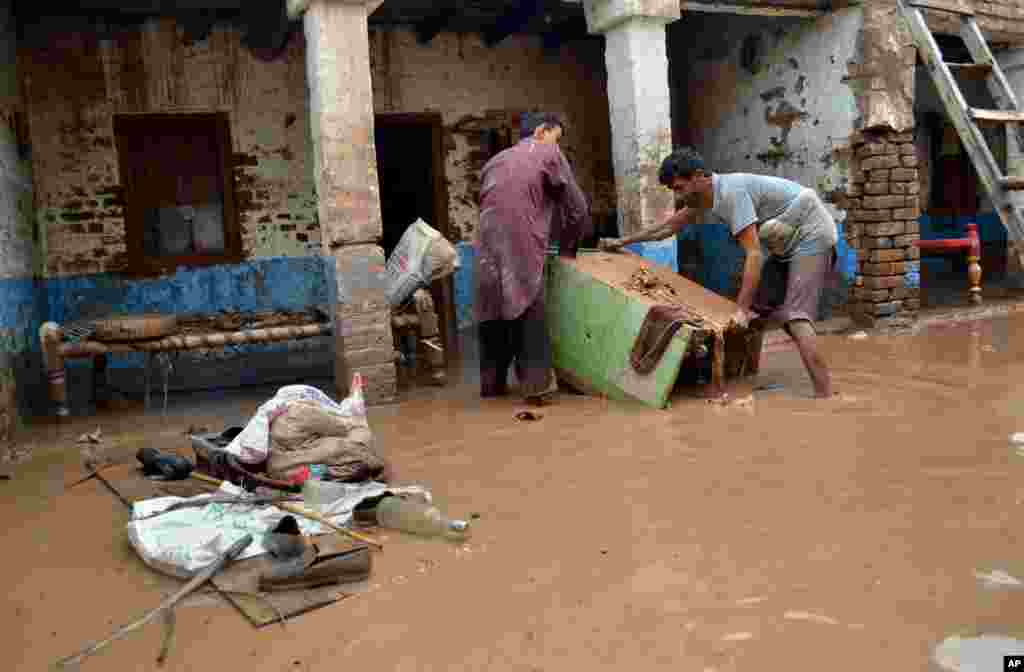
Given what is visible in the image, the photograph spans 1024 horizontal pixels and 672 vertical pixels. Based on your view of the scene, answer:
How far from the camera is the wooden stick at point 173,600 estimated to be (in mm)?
2248

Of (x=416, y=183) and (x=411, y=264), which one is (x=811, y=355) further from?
(x=416, y=183)

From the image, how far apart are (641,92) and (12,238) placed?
467 centimetres

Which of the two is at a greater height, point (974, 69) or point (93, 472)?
point (974, 69)

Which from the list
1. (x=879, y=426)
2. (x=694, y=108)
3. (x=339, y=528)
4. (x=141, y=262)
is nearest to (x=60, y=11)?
(x=141, y=262)

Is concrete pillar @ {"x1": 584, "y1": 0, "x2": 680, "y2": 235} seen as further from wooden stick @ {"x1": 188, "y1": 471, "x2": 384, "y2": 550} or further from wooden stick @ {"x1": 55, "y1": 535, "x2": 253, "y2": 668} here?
wooden stick @ {"x1": 55, "y1": 535, "x2": 253, "y2": 668}

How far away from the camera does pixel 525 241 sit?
17.0ft

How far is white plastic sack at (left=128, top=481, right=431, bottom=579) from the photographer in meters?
2.74

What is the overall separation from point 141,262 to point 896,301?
6.68 metres

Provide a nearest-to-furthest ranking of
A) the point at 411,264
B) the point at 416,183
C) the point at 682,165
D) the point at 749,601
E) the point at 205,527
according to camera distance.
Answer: the point at 749,601, the point at 205,527, the point at 682,165, the point at 411,264, the point at 416,183

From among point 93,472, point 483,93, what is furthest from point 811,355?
point 483,93

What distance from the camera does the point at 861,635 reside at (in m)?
2.04

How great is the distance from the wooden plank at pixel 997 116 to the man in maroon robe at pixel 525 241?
414 cm

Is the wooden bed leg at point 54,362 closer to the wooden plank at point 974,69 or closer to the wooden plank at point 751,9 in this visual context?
the wooden plank at point 751,9

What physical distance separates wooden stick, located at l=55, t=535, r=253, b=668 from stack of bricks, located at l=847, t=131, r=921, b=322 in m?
6.24
